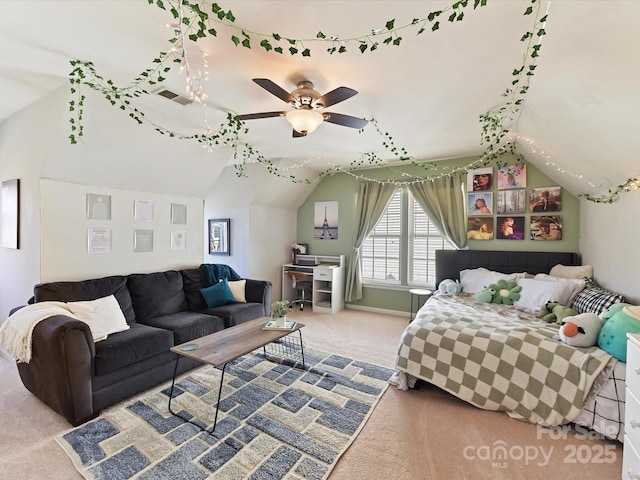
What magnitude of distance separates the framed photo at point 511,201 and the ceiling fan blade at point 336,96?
10.9 ft

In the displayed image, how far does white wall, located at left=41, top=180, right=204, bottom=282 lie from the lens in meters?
2.88

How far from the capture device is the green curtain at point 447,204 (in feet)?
14.9

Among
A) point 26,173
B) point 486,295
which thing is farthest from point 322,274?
point 26,173

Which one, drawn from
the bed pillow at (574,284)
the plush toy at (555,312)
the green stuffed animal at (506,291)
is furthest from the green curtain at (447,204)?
the plush toy at (555,312)

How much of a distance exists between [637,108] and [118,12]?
2995 mm

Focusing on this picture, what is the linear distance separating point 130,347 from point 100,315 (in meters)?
0.47

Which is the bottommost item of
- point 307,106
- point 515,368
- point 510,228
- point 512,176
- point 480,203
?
point 515,368

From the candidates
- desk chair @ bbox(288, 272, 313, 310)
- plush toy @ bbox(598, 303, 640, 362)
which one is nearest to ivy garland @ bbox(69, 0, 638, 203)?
plush toy @ bbox(598, 303, 640, 362)

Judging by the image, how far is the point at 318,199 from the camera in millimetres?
5879

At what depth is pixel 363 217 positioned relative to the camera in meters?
5.33

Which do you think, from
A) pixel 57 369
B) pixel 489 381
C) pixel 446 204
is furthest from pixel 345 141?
pixel 57 369

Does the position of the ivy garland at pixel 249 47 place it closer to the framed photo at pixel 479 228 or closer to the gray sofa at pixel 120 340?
the framed photo at pixel 479 228

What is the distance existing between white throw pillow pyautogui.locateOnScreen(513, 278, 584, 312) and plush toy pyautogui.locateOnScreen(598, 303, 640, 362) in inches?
42.3

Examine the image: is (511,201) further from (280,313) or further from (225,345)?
(225,345)
